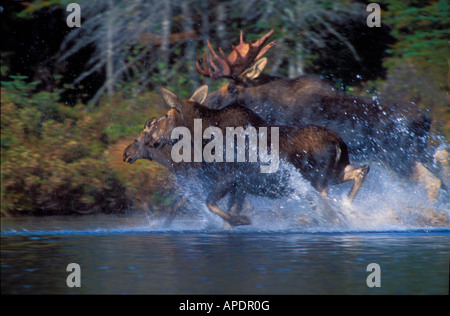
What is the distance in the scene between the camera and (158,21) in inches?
739

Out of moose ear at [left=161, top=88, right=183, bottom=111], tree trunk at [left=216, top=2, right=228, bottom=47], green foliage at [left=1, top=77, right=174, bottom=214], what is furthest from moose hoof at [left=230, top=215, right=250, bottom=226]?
tree trunk at [left=216, top=2, right=228, bottom=47]

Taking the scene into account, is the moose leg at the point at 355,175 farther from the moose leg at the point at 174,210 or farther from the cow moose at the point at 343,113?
the moose leg at the point at 174,210

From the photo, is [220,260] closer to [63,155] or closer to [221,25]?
[63,155]

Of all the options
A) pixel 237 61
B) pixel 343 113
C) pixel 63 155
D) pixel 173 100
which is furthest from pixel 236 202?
pixel 63 155

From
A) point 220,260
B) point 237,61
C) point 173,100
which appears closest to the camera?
point 220,260

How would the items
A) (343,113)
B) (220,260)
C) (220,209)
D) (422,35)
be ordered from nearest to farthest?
(220,260) → (220,209) → (343,113) → (422,35)

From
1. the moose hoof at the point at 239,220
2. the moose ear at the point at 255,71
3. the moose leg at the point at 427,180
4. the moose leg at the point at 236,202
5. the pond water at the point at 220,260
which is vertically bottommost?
the pond water at the point at 220,260

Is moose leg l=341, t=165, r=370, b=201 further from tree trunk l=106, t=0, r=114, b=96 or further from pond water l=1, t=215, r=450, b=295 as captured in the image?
tree trunk l=106, t=0, r=114, b=96

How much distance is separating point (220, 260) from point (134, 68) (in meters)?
11.3

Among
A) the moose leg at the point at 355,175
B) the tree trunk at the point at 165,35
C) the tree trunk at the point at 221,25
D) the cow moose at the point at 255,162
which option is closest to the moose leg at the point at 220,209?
the cow moose at the point at 255,162

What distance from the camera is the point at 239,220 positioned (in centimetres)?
1277

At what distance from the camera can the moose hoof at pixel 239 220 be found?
41.5 ft
